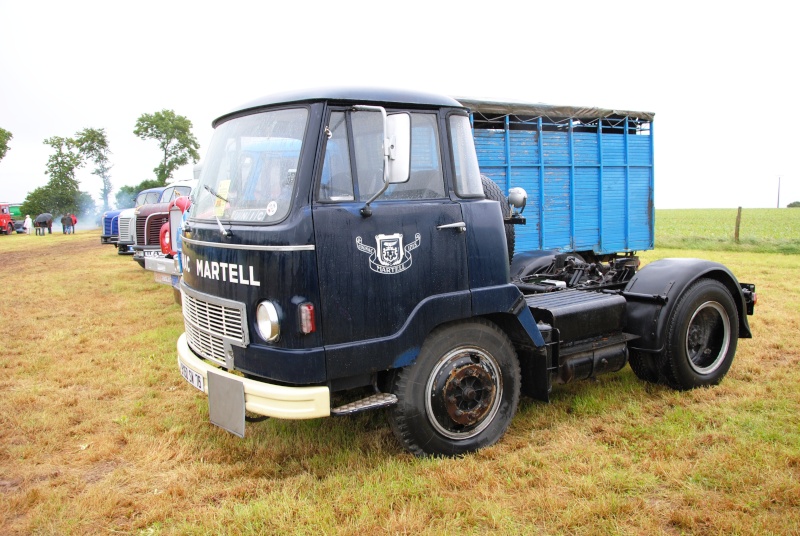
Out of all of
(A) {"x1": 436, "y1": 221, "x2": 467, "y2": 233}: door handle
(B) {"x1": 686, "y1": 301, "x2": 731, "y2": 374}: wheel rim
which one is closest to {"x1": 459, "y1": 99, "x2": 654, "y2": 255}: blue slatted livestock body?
(B) {"x1": 686, "y1": 301, "x2": 731, "y2": 374}: wheel rim

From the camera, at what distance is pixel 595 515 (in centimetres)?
315

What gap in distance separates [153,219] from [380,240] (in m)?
12.3

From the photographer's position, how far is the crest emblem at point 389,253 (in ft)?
11.4

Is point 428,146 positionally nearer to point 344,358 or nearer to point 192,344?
point 344,358

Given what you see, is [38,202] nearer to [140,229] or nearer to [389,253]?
[140,229]

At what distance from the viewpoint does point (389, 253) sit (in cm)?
354

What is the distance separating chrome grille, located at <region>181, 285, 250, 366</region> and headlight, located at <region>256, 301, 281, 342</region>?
0.35 ft

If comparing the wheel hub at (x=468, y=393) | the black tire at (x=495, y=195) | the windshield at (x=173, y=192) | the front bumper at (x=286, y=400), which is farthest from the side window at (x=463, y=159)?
the windshield at (x=173, y=192)

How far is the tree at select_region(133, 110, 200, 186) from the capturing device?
48.9 m

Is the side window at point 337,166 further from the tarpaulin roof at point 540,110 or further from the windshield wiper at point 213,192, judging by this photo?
the tarpaulin roof at point 540,110

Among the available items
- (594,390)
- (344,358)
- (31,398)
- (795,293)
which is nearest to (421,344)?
(344,358)

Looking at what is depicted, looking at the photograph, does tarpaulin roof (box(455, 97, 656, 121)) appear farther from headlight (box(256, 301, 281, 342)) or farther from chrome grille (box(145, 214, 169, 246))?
chrome grille (box(145, 214, 169, 246))

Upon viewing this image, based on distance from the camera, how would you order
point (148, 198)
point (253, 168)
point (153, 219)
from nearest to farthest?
point (253, 168) → point (153, 219) → point (148, 198)

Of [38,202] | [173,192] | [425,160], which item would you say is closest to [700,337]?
[425,160]
